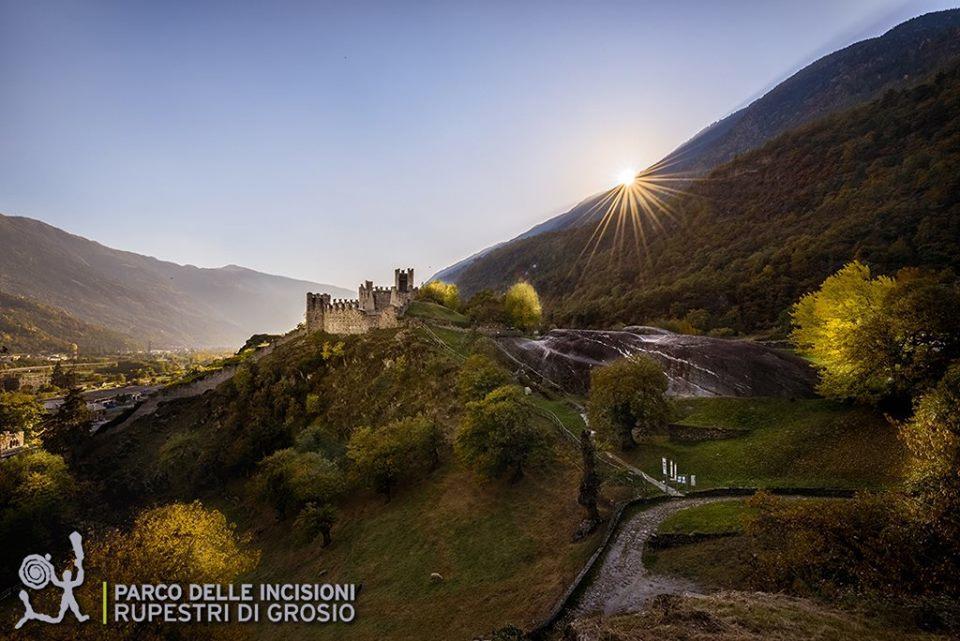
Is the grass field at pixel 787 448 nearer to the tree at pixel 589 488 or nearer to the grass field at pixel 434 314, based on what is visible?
the tree at pixel 589 488

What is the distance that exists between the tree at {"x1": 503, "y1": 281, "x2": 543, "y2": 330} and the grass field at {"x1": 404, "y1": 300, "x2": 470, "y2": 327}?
7126 mm

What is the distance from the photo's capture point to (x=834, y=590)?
543 inches

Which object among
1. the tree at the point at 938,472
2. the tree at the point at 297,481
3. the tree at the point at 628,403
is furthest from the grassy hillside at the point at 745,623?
the tree at the point at 297,481

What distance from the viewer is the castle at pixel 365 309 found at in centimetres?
6744

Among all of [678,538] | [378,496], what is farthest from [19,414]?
[678,538]

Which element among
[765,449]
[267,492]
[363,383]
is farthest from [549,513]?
[363,383]

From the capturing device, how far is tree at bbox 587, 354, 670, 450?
32.3 m

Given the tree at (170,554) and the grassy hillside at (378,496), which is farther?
the grassy hillside at (378,496)

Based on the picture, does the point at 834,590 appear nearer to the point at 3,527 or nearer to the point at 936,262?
the point at 3,527

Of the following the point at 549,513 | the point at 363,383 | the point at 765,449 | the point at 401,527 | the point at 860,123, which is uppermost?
the point at 860,123

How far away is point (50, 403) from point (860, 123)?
214 meters

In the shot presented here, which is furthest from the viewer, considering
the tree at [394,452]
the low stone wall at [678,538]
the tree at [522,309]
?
the tree at [522,309]

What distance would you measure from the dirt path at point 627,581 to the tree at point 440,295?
210 feet

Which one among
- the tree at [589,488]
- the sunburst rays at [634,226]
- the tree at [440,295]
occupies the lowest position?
the tree at [589,488]
